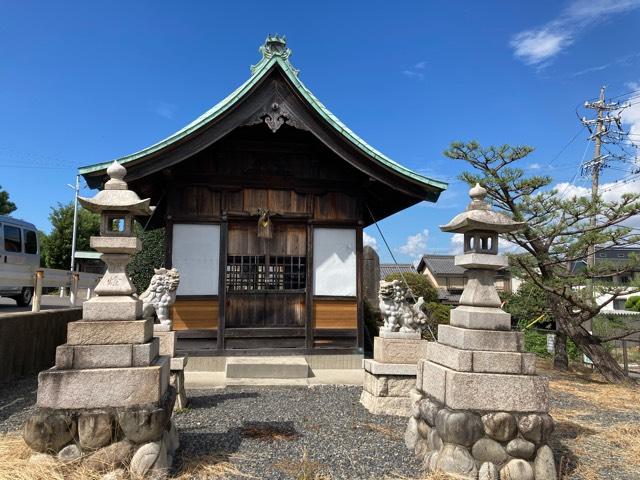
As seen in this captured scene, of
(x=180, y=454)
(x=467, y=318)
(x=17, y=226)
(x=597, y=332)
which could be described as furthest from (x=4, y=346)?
(x=597, y=332)

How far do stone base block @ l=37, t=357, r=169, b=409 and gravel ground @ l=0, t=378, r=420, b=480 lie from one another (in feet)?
3.60

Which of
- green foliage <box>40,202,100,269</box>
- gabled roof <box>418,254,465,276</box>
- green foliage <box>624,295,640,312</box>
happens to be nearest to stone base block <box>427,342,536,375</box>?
green foliage <box>624,295,640,312</box>

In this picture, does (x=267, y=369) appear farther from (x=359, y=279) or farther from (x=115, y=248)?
(x=115, y=248)

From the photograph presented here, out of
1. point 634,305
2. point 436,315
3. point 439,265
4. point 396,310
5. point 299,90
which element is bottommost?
point 634,305

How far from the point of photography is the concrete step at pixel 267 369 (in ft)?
27.6

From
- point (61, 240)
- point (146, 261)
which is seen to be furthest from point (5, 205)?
point (146, 261)

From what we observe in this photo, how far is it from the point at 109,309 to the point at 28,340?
6.39 m

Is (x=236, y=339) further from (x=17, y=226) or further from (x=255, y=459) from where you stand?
(x=17, y=226)

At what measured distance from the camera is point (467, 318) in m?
4.33

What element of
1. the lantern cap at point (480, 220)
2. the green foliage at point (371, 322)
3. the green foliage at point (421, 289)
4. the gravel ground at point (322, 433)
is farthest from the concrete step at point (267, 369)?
the green foliage at point (421, 289)

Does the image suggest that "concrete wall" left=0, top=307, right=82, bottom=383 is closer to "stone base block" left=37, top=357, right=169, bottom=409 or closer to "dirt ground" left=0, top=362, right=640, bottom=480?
"dirt ground" left=0, top=362, right=640, bottom=480

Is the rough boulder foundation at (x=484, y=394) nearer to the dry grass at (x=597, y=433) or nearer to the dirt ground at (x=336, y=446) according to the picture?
the dirt ground at (x=336, y=446)

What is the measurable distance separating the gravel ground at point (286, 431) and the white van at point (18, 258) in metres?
8.64

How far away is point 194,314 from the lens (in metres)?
9.16
